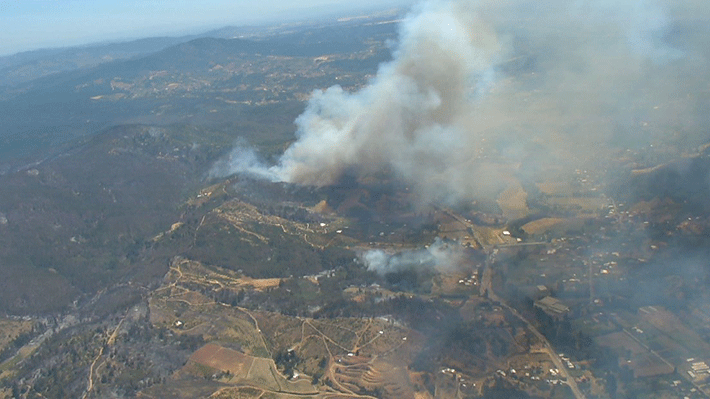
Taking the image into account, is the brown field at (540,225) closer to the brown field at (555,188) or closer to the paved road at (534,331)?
the paved road at (534,331)

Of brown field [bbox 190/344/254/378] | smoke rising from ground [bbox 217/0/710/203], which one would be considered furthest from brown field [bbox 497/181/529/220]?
brown field [bbox 190/344/254/378]

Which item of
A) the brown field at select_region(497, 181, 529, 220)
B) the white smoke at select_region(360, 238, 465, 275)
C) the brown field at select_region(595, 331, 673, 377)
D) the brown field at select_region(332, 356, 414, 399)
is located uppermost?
the white smoke at select_region(360, 238, 465, 275)

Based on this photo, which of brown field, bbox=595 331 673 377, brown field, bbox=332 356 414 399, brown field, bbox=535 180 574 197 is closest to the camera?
brown field, bbox=595 331 673 377

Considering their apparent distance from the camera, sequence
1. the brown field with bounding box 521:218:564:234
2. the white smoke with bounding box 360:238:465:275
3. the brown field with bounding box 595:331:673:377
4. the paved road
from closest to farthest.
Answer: the paved road < the brown field with bounding box 595:331:673:377 < the white smoke with bounding box 360:238:465:275 < the brown field with bounding box 521:218:564:234

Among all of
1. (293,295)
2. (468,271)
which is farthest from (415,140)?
(293,295)

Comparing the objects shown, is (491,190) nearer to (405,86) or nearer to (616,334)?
(405,86)

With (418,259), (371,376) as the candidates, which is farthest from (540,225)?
(371,376)

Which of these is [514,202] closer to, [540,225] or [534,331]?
[540,225]

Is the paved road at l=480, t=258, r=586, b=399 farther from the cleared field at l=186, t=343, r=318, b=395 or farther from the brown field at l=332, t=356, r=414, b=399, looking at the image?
the cleared field at l=186, t=343, r=318, b=395

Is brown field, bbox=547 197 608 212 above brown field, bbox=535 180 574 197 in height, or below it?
below
